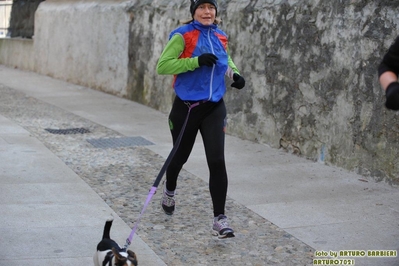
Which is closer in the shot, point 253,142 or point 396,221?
point 396,221

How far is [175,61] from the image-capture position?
539 centimetres

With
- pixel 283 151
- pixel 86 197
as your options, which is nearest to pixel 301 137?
pixel 283 151

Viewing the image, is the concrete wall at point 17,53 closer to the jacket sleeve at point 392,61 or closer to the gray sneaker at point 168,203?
the gray sneaker at point 168,203

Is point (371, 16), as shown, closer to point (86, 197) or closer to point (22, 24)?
point (86, 197)

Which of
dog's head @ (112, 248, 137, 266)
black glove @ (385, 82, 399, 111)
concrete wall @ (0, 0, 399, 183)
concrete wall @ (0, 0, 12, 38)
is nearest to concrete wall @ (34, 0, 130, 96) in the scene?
concrete wall @ (0, 0, 399, 183)

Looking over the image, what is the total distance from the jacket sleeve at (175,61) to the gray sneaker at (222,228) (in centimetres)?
110

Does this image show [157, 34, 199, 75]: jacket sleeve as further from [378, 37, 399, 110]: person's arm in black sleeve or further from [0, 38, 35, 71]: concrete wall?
[0, 38, 35, 71]: concrete wall

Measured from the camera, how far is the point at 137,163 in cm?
817

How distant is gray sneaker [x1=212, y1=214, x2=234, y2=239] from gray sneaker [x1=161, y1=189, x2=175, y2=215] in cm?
66

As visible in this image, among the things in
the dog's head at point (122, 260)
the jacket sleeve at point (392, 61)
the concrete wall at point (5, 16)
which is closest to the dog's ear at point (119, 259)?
the dog's head at point (122, 260)

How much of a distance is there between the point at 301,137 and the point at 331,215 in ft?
7.27

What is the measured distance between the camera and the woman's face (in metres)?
5.41

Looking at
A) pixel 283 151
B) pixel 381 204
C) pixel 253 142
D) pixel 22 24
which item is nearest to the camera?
pixel 381 204

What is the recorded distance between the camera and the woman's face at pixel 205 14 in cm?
541
